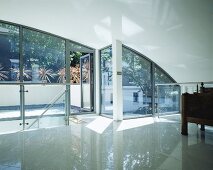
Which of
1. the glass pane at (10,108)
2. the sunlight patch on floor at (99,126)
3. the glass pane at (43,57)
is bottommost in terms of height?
the sunlight patch on floor at (99,126)

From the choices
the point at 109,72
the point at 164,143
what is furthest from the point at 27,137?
the point at 109,72

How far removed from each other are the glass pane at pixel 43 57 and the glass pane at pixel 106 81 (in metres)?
1.20

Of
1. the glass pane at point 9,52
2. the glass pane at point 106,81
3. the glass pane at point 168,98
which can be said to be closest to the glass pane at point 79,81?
the glass pane at point 106,81

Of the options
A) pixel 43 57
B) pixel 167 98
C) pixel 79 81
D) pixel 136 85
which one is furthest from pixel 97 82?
pixel 167 98

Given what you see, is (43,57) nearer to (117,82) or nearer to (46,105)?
(46,105)

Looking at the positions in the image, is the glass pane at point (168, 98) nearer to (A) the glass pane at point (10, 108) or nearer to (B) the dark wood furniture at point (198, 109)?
(B) the dark wood furniture at point (198, 109)

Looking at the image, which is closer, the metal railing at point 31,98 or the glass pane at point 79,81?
the metal railing at point 31,98

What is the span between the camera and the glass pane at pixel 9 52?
5.29m

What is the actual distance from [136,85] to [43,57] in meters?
2.74

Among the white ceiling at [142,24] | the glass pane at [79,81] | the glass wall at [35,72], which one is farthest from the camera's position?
the glass pane at [79,81]

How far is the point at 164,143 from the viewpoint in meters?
3.03

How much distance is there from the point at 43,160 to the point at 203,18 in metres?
3.35

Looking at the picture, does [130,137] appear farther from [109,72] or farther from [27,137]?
[109,72]

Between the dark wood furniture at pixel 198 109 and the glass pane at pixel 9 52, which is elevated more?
the glass pane at pixel 9 52
